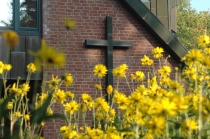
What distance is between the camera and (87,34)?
33.1ft

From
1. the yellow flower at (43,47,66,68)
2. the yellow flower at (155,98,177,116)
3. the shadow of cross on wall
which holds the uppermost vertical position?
the shadow of cross on wall

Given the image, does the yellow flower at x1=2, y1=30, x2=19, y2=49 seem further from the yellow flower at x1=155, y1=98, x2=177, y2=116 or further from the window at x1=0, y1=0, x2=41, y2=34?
the window at x1=0, y1=0, x2=41, y2=34

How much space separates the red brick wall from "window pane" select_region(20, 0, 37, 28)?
0.67 ft

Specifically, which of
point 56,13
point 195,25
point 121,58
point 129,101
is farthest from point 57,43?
point 195,25

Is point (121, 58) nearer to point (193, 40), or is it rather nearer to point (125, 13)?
point (125, 13)

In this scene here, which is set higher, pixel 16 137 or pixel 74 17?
pixel 74 17

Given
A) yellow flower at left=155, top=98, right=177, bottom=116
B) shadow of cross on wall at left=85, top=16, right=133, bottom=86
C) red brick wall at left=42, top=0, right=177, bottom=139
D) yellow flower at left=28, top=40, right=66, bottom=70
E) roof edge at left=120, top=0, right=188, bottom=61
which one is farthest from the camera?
roof edge at left=120, top=0, right=188, bottom=61

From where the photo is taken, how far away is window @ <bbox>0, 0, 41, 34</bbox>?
31.8ft

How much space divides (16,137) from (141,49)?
8.29 meters

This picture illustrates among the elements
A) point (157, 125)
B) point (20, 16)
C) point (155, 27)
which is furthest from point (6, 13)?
point (157, 125)

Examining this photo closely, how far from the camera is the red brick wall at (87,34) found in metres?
9.88

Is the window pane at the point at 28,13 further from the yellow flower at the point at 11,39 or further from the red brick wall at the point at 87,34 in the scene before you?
the yellow flower at the point at 11,39

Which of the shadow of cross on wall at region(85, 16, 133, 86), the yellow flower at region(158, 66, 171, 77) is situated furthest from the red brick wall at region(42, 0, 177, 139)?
the yellow flower at region(158, 66, 171, 77)

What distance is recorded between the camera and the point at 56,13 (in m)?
9.94
